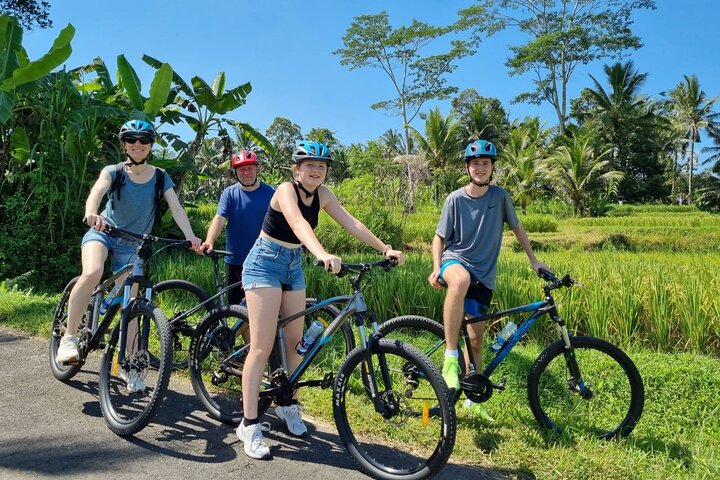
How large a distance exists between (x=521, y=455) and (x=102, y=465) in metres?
2.35

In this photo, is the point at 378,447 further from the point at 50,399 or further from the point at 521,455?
the point at 50,399

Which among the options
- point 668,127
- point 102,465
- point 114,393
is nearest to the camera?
point 102,465

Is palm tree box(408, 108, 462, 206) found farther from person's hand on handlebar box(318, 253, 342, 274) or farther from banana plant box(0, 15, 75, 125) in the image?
person's hand on handlebar box(318, 253, 342, 274)

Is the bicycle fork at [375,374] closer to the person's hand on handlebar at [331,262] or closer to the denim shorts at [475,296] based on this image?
the person's hand on handlebar at [331,262]

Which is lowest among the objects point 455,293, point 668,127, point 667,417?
point 667,417

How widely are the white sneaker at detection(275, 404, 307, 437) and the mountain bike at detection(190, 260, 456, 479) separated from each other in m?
0.17

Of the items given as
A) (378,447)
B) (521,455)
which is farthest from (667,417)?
(378,447)

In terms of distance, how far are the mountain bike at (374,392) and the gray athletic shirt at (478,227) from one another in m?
0.90

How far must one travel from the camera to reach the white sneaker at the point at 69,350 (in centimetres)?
374

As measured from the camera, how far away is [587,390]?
3.35 meters

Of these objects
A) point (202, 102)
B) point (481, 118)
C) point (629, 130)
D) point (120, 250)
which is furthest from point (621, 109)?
point (120, 250)

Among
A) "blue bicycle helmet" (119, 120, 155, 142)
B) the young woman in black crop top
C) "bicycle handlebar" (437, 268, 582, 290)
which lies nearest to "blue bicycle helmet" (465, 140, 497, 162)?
"bicycle handlebar" (437, 268, 582, 290)

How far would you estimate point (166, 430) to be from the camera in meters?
3.30

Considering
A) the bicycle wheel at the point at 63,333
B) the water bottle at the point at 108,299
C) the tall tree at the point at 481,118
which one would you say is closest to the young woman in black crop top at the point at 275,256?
the water bottle at the point at 108,299
